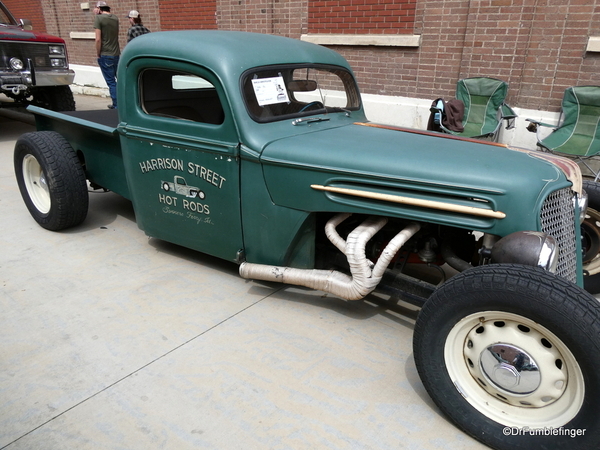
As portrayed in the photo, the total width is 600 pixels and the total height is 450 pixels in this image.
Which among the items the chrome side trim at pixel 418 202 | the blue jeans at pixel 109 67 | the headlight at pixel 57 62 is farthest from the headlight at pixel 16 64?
the chrome side trim at pixel 418 202

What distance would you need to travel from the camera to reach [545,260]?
6.59 ft

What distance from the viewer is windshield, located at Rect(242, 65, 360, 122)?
2986 millimetres

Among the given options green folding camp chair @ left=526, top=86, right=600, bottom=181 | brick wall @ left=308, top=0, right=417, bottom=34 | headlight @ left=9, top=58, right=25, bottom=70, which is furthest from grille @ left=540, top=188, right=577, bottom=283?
headlight @ left=9, top=58, right=25, bottom=70

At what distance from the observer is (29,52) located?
24.0ft

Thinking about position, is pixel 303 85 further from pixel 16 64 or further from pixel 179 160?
pixel 16 64

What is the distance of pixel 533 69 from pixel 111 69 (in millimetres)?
7521

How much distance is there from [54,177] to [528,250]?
3.45m

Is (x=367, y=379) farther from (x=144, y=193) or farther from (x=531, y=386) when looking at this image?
(x=144, y=193)

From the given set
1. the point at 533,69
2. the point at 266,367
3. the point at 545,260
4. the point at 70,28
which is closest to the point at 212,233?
the point at 266,367

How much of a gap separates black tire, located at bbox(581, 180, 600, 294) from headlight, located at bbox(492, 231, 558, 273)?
1229 millimetres

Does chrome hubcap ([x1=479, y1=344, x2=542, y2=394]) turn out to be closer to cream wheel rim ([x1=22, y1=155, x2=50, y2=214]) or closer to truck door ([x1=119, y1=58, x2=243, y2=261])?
truck door ([x1=119, y1=58, x2=243, y2=261])

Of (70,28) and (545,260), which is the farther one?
(70,28)

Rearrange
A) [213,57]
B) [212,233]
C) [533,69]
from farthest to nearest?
[533,69], [212,233], [213,57]

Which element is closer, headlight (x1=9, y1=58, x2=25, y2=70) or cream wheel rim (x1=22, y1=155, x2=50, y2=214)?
cream wheel rim (x1=22, y1=155, x2=50, y2=214)
